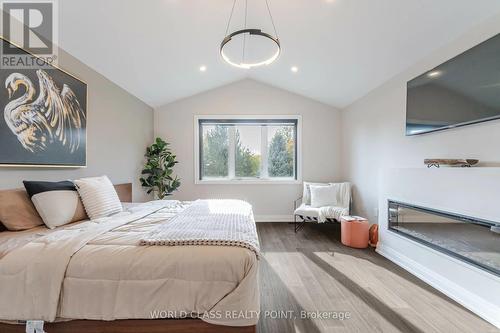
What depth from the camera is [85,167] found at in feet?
8.52

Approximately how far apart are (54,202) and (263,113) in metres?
3.64

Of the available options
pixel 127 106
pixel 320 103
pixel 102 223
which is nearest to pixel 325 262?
pixel 102 223

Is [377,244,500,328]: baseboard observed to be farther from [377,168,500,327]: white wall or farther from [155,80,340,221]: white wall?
[155,80,340,221]: white wall

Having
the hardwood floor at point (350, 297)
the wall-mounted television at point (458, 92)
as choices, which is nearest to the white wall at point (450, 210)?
the hardwood floor at point (350, 297)

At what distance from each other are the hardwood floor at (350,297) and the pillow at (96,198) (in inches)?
65.4

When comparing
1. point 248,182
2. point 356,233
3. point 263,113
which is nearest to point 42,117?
point 248,182

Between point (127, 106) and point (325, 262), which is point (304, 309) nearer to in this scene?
point (325, 262)

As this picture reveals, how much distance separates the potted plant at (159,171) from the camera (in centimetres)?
402

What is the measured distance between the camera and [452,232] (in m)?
2.09

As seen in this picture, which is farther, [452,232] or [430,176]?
[430,176]

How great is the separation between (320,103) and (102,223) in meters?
4.27

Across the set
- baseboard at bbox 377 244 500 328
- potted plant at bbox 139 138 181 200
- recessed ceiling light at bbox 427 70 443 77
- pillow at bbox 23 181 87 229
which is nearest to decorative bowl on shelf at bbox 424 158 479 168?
recessed ceiling light at bbox 427 70 443 77

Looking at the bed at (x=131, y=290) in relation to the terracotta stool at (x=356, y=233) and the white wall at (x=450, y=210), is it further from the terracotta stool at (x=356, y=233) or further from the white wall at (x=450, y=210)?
the terracotta stool at (x=356, y=233)

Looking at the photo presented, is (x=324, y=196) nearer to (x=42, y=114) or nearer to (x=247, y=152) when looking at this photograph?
(x=247, y=152)
